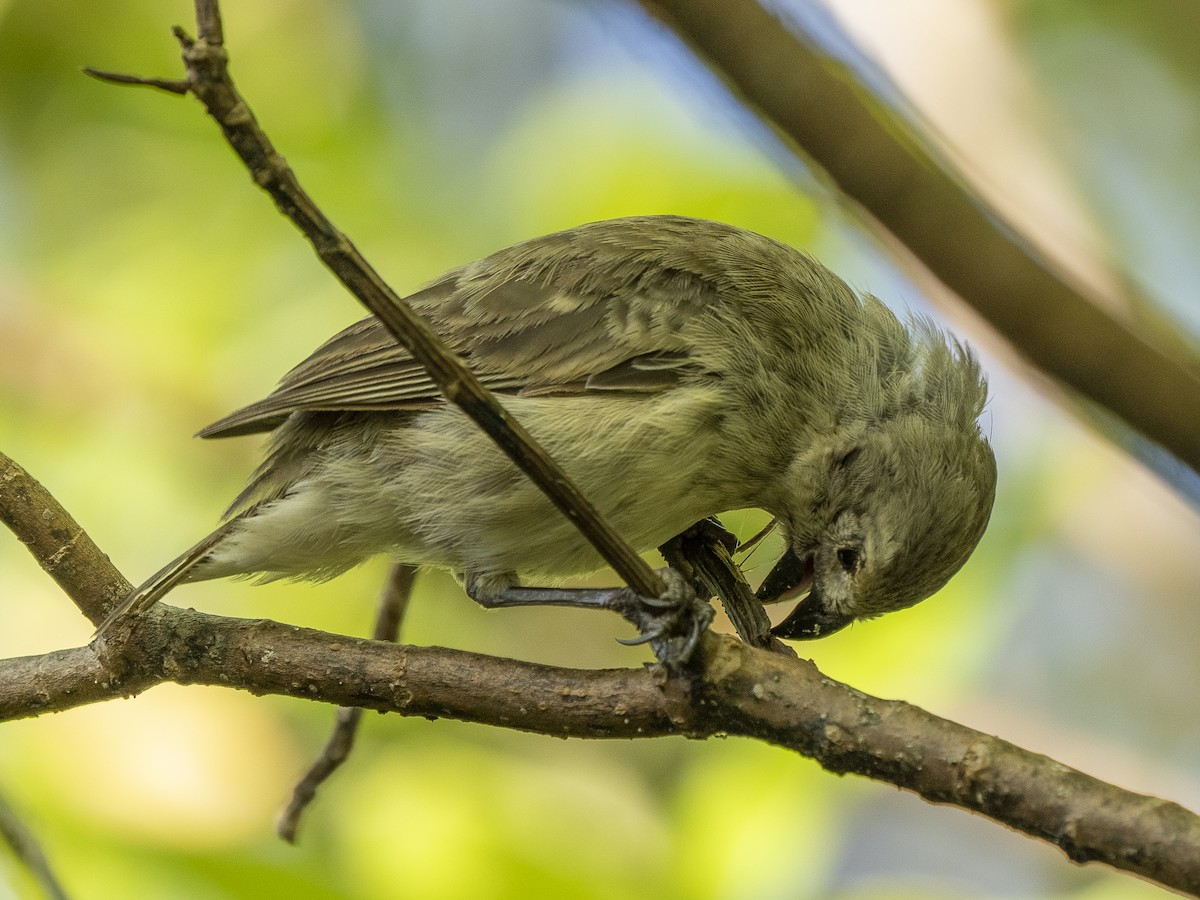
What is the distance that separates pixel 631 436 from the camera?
2916mm

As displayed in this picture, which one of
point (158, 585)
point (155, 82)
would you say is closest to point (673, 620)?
point (158, 585)

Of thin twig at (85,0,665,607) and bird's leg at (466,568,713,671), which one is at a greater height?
thin twig at (85,0,665,607)

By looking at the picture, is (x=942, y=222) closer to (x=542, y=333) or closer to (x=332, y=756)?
(x=542, y=333)

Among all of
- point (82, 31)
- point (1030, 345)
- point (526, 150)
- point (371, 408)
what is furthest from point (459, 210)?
point (1030, 345)

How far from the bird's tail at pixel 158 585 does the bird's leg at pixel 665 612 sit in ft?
2.96

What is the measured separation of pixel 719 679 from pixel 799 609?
0.99 metres

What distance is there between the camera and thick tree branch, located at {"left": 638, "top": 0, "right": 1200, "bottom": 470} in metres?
1.75

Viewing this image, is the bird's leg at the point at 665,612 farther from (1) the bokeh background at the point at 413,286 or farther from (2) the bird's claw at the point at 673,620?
(1) the bokeh background at the point at 413,286

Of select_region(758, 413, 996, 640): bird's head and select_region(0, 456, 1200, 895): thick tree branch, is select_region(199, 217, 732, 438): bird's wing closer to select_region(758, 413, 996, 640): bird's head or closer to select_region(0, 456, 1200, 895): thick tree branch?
select_region(758, 413, 996, 640): bird's head

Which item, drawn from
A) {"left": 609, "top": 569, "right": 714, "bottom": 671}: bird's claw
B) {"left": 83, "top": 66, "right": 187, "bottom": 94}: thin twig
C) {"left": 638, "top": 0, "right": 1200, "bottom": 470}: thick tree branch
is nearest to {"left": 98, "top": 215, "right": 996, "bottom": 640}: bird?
{"left": 609, "top": 569, "right": 714, "bottom": 671}: bird's claw

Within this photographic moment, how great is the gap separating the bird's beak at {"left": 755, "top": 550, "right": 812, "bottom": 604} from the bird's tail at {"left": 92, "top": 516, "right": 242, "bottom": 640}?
4.84ft

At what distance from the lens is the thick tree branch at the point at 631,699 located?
2.00m

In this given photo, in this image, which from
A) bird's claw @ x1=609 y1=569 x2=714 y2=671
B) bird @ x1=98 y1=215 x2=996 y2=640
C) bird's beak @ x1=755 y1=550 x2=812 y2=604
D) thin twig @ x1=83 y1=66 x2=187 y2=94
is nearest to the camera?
thin twig @ x1=83 y1=66 x2=187 y2=94

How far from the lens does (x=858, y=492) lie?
10.5 ft
